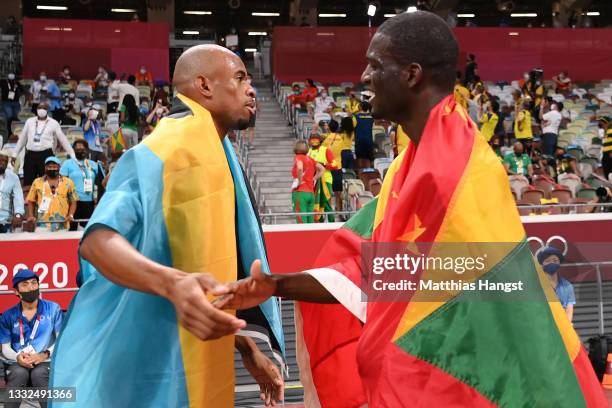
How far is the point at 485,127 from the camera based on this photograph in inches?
709

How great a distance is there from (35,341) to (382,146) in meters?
9.68

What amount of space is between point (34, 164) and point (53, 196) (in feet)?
5.80

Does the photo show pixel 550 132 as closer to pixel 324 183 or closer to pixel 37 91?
pixel 324 183

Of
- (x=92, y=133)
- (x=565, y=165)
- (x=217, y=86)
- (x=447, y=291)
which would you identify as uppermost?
(x=217, y=86)

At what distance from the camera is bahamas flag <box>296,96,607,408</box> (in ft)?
8.11

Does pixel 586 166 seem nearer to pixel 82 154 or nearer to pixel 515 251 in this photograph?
pixel 82 154

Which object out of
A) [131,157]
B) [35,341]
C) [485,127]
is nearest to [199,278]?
[131,157]

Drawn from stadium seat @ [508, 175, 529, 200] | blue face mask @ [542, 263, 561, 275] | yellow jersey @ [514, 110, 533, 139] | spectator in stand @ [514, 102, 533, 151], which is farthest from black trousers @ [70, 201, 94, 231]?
yellow jersey @ [514, 110, 533, 139]

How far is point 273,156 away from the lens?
1833 cm

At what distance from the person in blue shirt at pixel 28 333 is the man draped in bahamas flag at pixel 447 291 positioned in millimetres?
5572

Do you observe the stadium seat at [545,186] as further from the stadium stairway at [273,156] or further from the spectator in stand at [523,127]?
the spectator in stand at [523,127]

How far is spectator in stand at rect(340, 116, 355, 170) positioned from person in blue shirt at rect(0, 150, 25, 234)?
18.7 feet

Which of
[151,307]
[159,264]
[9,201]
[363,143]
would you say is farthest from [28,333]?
[363,143]

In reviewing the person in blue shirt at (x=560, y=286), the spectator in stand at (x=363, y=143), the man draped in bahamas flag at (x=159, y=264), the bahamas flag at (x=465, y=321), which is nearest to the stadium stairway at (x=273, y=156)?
the spectator in stand at (x=363, y=143)
